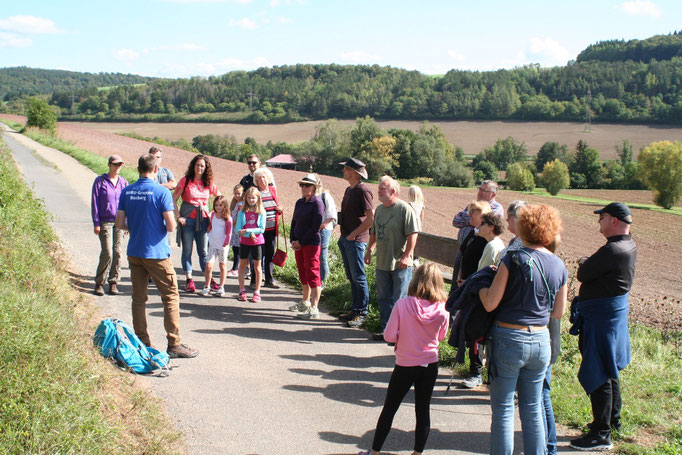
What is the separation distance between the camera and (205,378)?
17.1 ft

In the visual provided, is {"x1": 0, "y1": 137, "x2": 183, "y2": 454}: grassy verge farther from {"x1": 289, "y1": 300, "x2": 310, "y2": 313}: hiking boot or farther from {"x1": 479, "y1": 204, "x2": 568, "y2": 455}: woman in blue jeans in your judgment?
{"x1": 289, "y1": 300, "x2": 310, "y2": 313}: hiking boot

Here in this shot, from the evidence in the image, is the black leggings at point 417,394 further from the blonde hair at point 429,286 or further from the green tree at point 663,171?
the green tree at point 663,171

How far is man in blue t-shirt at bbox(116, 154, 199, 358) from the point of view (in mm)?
5441

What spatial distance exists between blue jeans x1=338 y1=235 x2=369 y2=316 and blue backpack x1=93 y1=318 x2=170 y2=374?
276 cm

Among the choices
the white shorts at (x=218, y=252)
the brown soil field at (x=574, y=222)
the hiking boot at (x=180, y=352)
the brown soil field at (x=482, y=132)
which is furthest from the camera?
the brown soil field at (x=482, y=132)

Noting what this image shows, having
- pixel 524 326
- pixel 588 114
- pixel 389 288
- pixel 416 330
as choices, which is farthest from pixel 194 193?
pixel 588 114

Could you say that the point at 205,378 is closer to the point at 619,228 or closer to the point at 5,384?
the point at 5,384

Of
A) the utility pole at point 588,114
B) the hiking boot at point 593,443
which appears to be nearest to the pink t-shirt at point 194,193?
the hiking boot at point 593,443

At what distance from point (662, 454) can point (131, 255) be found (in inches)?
188

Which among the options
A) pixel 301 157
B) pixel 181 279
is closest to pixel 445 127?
pixel 301 157

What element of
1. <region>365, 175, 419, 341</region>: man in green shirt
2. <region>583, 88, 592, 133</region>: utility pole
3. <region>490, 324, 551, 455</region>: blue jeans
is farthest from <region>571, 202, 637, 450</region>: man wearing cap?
<region>583, 88, 592, 133</region>: utility pole

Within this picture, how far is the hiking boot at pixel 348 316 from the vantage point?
7.21 metres

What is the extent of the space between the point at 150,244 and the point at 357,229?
8.91 ft

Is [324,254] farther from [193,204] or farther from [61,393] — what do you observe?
[61,393]
